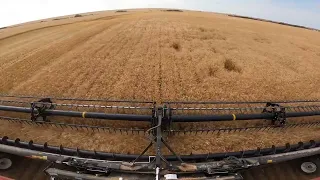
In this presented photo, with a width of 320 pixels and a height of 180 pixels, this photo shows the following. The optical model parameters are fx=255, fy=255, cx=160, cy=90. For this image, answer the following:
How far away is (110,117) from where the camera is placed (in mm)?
8016

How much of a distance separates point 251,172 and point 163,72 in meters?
6.08

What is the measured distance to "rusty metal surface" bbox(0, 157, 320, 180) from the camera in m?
7.52

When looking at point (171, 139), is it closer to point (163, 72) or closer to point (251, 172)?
point (251, 172)

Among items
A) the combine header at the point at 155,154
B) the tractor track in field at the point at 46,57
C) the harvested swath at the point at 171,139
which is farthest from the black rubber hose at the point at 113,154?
the tractor track in field at the point at 46,57

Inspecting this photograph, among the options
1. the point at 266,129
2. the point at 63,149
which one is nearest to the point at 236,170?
the point at 266,129

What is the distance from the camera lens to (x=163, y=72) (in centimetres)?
1205

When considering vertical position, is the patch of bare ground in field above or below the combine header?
above

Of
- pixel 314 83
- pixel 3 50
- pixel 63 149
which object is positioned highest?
pixel 3 50

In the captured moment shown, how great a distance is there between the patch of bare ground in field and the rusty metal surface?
2.79 ft

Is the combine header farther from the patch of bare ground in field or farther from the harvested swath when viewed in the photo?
the patch of bare ground in field

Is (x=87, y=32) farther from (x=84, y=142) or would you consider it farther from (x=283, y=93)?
(x=283, y=93)

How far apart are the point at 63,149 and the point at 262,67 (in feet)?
34.8

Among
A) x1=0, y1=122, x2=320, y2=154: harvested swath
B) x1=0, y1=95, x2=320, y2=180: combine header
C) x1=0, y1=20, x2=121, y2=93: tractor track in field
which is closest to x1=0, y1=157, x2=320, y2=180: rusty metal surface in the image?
x1=0, y1=95, x2=320, y2=180: combine header

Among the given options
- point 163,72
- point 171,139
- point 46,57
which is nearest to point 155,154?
point 171,139
